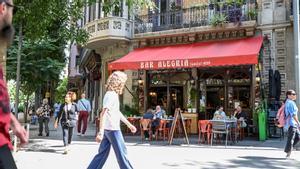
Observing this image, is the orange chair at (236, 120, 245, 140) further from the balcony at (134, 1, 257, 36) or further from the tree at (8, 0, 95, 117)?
the tree at (8, 0, 95, 117)

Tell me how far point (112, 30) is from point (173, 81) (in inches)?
164

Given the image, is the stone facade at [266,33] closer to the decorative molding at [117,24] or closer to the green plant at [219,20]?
the green plant at [219,20]

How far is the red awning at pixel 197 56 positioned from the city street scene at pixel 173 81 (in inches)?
2.3

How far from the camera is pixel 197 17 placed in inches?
763

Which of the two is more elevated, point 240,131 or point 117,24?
point 117,24

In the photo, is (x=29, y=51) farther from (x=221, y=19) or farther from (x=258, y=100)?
(x=258, y=100)

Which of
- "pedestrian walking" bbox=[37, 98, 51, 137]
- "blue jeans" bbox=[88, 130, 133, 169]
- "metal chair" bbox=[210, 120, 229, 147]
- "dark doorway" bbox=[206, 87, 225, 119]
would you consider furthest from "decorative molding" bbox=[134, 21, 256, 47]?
"blue jeans" bbox=[88, 130, 133, 169]

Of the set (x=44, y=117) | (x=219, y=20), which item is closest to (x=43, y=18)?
(x=44, y=117)

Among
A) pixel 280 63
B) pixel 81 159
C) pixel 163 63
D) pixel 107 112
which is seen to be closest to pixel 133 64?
pixel 163 63

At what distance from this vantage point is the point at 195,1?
65.4ft

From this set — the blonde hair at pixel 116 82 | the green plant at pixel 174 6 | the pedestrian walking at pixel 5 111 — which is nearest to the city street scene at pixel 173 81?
the blonde hair at pixel 116 82

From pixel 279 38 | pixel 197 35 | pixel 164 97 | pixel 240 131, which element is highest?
pixel 197 35

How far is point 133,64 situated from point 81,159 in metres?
8.06

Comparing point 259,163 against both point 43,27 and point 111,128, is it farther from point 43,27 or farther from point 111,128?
point 43,27
